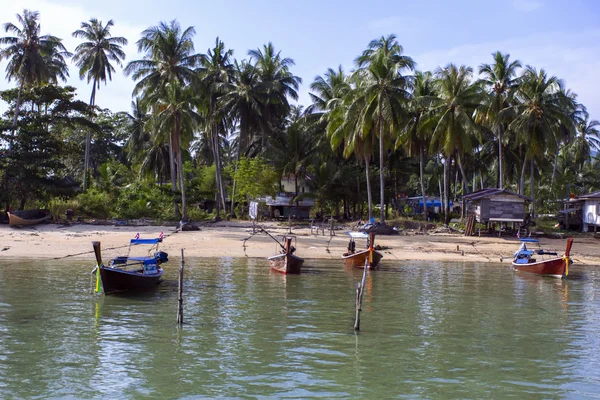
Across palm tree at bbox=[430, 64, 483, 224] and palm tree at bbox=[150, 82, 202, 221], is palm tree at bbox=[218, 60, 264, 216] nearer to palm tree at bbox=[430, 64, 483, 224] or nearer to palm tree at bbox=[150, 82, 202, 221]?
palm tree at bbox=[150, 82, 202, 221]

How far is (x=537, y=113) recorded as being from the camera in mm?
43656

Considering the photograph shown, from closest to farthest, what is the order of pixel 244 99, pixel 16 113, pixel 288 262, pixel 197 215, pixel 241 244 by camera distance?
pixel 288 262 < pixel 241 244 < pixel 16 113 < pixel 197 215 < pixel 244 99

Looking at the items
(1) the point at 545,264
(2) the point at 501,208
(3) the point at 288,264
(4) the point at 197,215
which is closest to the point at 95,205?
(4) the point at 197,215

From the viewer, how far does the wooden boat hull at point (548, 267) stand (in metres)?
25.3

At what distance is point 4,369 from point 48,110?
37.6m

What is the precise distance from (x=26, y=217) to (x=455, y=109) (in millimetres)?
29966

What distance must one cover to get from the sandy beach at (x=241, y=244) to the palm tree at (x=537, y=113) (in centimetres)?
823

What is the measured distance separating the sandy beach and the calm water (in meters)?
7.40

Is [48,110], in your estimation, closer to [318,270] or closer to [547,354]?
[318,270]

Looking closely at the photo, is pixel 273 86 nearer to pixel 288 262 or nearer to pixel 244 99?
pixel 244 99

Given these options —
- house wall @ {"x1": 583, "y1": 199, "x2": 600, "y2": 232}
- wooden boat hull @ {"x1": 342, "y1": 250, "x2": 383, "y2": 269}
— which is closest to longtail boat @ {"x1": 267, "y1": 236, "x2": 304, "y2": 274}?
wooden boat hull @ {"x1": 342, "y1": 250, "x2": 383, "y2": 269}

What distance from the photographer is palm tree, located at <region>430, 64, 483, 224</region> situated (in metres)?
42.2

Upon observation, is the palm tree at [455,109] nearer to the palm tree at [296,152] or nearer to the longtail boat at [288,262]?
the palm tree at [296,152]

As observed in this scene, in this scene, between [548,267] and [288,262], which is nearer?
[288,262]
